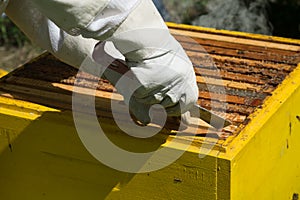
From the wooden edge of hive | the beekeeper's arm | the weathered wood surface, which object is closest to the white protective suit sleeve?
the weathered wood surface

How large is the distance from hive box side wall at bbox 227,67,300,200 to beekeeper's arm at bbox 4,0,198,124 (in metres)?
0.23

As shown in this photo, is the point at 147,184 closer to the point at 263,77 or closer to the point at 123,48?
the point at 123,48

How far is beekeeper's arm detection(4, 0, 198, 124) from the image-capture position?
148cm

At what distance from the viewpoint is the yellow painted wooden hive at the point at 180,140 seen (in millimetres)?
1774

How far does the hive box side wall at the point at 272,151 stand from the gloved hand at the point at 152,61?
247 millimetres

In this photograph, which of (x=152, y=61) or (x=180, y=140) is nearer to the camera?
(x=152, y=61)

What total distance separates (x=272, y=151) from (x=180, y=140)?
349mm

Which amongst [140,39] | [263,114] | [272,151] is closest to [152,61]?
[140,39]

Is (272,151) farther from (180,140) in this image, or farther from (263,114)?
(180,140)

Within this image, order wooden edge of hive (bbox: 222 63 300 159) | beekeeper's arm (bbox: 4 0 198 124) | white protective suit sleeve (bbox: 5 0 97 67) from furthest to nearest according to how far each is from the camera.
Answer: white protective suit sleeve (bbox: 5 0 97 67) → wooden edge of hive (bbox: 222 63 300 159) → beekeeper's arm (bbox: 4 0 198 124)

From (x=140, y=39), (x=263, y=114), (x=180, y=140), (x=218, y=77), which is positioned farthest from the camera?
(x=218, y=77)

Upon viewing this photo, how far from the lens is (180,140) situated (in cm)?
179

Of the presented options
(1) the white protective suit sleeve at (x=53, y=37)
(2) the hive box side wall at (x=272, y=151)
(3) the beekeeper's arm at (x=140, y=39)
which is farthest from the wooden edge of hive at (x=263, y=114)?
(1) the white protective suit sleeve at (x=53, y=37)

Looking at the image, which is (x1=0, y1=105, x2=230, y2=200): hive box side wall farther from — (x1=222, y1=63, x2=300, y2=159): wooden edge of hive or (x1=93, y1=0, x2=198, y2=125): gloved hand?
(x1=93, y1=0, x2=198, y2=125): gloved hand
